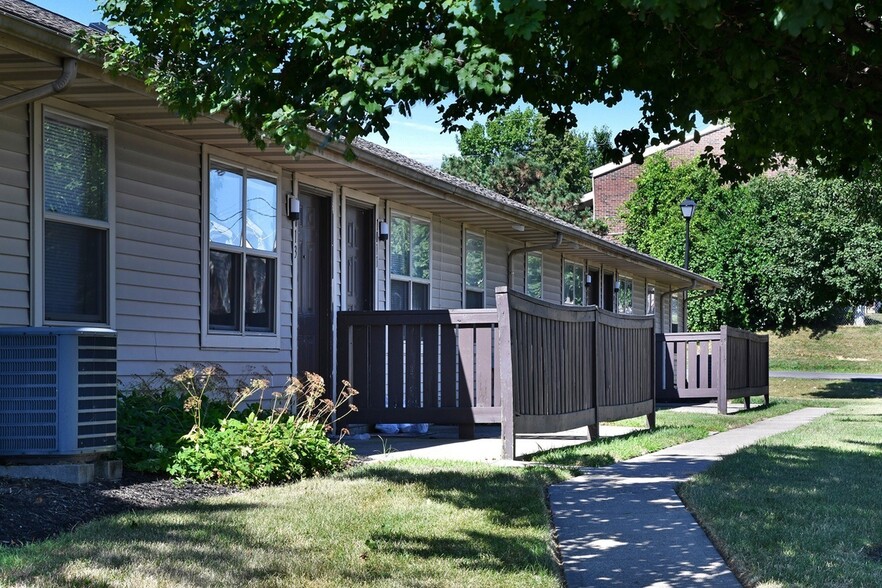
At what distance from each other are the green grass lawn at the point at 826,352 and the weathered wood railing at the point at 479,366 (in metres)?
30.5

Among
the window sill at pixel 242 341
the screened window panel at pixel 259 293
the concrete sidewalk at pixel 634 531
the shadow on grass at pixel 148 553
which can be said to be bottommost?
the concrete sidewalk at pixel 634 531

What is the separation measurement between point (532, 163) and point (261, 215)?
138 feet

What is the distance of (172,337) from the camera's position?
1017cm

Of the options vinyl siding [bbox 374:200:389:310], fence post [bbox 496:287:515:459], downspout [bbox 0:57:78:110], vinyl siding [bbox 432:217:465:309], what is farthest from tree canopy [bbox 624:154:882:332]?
downspout [bbox 0:57:78:110]

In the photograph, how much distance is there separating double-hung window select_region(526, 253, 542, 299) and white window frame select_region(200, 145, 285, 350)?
27.5 ft

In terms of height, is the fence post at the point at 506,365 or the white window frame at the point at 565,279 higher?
the white window frame at the point at 565,279

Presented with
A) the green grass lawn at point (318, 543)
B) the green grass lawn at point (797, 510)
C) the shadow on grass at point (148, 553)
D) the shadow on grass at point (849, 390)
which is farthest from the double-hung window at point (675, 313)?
the shadow on grass at point (148, 553)

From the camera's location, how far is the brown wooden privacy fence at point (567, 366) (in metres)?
9.78

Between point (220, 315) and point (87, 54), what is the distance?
3.86 metres

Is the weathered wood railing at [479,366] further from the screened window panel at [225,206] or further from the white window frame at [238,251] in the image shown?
the screened window panel at [225,206]

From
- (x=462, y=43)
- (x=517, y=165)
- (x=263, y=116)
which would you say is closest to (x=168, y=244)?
(x=263, y=116)

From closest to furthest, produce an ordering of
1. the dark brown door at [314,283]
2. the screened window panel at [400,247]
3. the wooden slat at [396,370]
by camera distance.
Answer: the wooden slat at [396,370]
the dark brown door at [314,283]
the screened window panel at [400,247]

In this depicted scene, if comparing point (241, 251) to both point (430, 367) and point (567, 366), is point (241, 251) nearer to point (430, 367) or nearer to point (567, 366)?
point (430, 367)

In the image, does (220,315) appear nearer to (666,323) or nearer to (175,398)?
(175,398)
